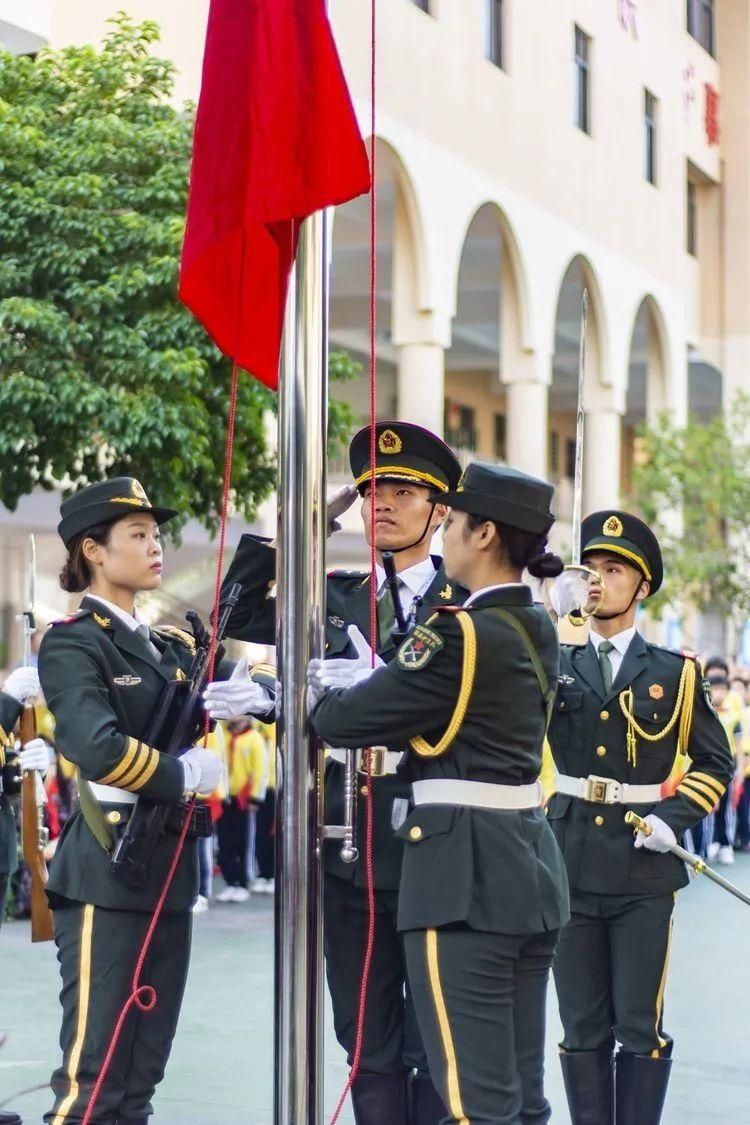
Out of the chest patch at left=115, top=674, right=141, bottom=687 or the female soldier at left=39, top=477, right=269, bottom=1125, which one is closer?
the female soldier at left=39, top=477, right=269, bottom=1125

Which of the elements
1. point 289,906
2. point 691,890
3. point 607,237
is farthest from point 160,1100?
point 607,237

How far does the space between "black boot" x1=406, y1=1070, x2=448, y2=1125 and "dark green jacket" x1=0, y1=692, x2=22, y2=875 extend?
2086mm

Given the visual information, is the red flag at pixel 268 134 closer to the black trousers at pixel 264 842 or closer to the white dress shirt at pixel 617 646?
the white dress shirt at pixel 617 646

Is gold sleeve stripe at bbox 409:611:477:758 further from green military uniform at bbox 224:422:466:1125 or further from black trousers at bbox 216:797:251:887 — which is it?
black trousers at bbox 216:797:251:887

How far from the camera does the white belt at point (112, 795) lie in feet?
15.5

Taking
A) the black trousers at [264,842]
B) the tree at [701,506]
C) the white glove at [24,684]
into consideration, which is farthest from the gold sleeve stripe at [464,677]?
the tree at [701,506]

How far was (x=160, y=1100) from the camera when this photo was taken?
6.86 meters

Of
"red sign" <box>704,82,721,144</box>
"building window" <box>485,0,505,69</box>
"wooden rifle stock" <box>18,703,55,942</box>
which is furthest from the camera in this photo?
"red sign" <box>704,82,721,144</box>

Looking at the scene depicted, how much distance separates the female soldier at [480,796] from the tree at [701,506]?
20849 mm

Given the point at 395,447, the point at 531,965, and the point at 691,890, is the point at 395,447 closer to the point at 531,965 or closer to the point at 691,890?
the point at 531,965

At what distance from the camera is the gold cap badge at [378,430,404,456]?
16.6ft

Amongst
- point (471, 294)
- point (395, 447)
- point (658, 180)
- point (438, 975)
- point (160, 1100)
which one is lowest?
point (160, 1100)

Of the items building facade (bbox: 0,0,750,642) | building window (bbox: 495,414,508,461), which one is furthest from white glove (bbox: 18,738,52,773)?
building window (bbox: 495,414,508,461)

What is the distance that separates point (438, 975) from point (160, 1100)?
3039 mm
